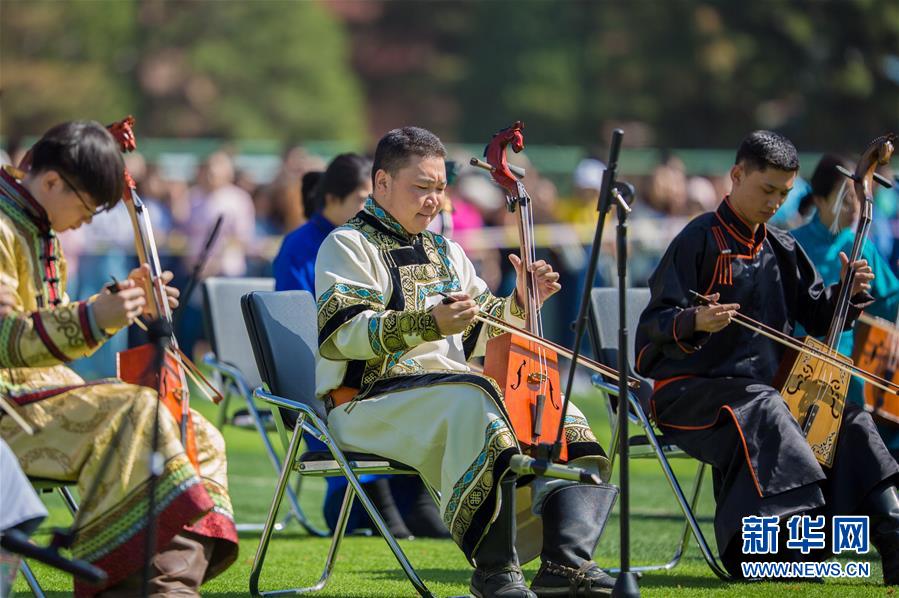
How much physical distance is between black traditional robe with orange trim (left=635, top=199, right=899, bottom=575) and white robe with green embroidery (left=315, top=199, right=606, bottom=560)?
0.67 meters

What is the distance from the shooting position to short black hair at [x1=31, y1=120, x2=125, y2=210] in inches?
169

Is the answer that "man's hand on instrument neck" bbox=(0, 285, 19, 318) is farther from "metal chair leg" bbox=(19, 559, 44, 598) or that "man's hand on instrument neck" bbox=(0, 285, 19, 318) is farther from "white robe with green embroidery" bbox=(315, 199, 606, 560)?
"white robe with green embroidery" bbox=(315, 199, 606, 560)

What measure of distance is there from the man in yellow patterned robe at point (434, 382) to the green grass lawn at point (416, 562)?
579 mm

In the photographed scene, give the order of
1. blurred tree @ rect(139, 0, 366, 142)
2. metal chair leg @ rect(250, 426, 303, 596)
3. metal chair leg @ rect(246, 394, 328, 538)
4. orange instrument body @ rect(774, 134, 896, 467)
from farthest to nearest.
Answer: blurred tree @ rect(139, 0, 366, 142)
metal chair leg @ rect(246, 394, 328, 538)
orange instrument body @ rect(774, 134, 896, 467)
metal chair leg @ rect(250, 426, 303, 596)

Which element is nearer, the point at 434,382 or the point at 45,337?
the point at 45,337

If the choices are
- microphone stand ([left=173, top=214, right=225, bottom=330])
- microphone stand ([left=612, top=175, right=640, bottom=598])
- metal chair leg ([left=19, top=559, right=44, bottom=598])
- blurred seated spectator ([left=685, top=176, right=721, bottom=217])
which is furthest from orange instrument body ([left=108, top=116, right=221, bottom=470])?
blurred seated spectator ([left=685, top=176, right=721, bottom=217])

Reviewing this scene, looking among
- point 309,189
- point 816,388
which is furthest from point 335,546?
point 309,189

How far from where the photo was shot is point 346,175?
22.7 feet

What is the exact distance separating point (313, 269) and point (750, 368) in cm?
214

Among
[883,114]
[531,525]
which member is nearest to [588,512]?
[531,525]

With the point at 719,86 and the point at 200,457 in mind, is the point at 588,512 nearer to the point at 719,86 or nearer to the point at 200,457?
the point at 200,457

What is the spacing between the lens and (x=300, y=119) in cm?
3972

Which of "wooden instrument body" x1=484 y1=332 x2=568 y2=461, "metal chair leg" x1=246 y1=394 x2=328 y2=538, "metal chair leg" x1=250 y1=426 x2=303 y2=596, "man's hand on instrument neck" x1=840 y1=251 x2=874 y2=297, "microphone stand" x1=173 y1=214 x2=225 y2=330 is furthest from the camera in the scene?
"metal chair leg" x1=246 y1=394 x2=328 y2=538

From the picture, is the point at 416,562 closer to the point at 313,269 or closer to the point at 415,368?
the point at 415,368
